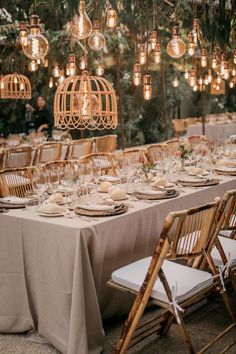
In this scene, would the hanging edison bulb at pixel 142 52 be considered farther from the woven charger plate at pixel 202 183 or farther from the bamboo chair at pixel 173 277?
the bamboo chair at pixel 173 277

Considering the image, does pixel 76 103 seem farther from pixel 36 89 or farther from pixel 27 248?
pixel 36 89

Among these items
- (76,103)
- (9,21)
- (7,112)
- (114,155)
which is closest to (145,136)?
(7,112)

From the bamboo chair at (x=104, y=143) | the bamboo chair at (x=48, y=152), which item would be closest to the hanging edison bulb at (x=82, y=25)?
the bamboo chair at (x=48, y=152)

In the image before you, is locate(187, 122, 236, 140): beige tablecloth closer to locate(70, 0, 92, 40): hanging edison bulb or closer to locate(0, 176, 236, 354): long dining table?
locate(70, 0, 92, 40): hanging edison bulb

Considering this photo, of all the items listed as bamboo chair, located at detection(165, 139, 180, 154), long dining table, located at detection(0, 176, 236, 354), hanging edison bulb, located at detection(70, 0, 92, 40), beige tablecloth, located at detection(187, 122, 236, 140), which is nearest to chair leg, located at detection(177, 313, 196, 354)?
long dining table, located at detection(0, 176, 236, 354)

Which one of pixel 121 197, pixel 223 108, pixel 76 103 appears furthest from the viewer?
pixel 223 108

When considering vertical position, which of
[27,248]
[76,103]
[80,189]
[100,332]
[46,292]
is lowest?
[100,332]

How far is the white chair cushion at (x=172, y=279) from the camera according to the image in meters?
2.97

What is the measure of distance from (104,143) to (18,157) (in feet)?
7.19

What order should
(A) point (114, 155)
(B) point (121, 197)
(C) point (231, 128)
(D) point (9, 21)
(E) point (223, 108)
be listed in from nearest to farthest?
1. (B) point (121, 197)
2. (A) point (114, 155)
3. (D) point (9, 21)
4. (C) point (231, 128)
5. (E) point (223, 108)

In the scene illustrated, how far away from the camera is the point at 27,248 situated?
343cm

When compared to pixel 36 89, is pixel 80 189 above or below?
below

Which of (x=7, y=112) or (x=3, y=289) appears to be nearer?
(x=3, y=289)

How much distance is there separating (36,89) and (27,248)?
32.9 ft
